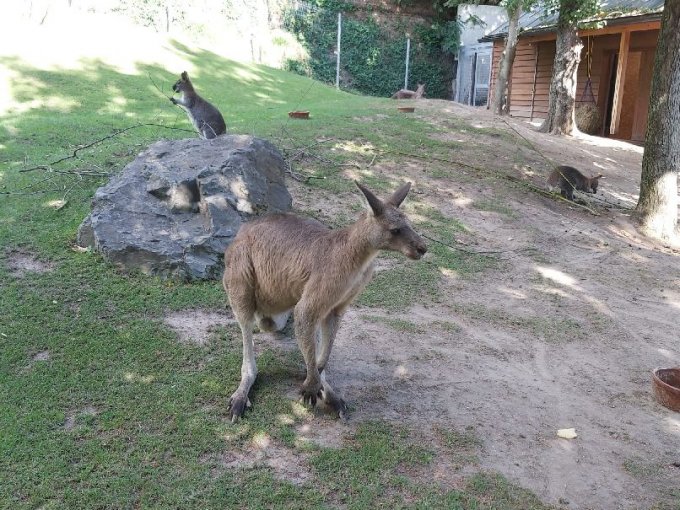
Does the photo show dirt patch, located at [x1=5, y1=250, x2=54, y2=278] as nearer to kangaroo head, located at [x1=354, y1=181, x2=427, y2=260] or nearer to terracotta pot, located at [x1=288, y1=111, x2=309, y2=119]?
kangaroo head, located at [x1=354, y1=181, x2=427, y2=260]

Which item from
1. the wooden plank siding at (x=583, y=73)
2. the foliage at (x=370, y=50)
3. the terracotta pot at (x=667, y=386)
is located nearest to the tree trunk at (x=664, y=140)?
the terracotta pot at (x=667, y=386)

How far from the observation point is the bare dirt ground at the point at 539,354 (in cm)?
363

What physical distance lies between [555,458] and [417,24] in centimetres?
2838

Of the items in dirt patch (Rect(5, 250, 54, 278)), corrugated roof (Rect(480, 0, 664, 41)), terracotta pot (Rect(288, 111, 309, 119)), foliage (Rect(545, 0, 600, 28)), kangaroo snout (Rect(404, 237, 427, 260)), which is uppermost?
corrugated roof (Rect(480, 0, 664, 41))

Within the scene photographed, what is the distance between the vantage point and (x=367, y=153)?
10.1 metres

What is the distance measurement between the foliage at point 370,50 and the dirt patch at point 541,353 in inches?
724

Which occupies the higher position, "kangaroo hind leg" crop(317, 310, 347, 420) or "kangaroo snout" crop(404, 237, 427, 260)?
"kangaroo snout" crop(404, 237, 427, 260)

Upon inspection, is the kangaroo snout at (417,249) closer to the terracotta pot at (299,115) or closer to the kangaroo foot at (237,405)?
the kangaroo foot at (237,405)

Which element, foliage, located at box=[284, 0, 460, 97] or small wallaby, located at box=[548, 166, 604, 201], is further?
foliage, located at box=[284, 0, 460, 97]

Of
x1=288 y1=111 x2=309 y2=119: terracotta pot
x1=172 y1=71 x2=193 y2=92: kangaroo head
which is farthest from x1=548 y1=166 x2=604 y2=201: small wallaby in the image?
x1=172 y1=71 x2=193 y2=92: kangaroo head

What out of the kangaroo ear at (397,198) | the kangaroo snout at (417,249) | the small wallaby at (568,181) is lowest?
the small wallaby at (568,181)

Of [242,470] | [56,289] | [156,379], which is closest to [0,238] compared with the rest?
[56,289]

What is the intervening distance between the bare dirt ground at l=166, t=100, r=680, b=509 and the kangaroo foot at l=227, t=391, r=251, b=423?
1.59 feet

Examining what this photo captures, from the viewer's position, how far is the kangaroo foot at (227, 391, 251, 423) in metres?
3.74
